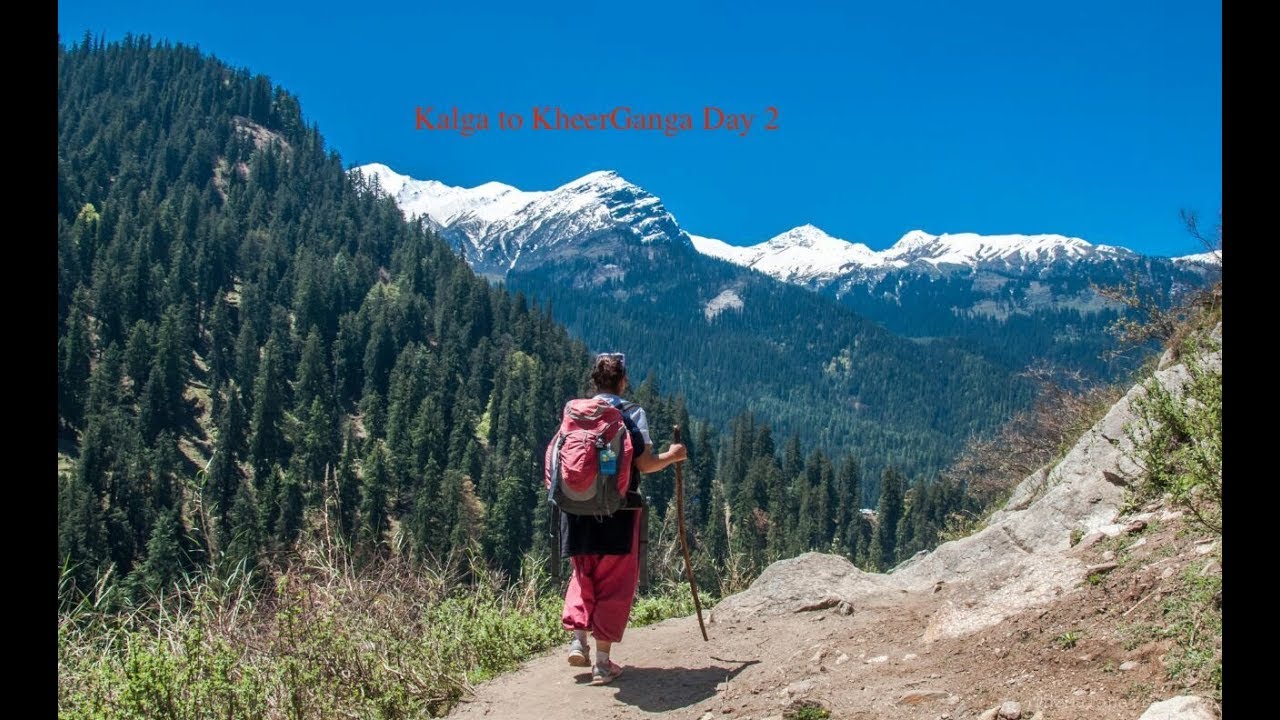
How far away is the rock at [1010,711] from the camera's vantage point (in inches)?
168

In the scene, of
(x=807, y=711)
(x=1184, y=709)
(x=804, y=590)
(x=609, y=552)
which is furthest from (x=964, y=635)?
Result: (x=804, y=590)

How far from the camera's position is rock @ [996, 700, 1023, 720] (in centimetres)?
A: 427

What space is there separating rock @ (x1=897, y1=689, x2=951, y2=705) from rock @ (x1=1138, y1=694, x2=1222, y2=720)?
1280 millimetres

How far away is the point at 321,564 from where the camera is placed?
24.6 feet

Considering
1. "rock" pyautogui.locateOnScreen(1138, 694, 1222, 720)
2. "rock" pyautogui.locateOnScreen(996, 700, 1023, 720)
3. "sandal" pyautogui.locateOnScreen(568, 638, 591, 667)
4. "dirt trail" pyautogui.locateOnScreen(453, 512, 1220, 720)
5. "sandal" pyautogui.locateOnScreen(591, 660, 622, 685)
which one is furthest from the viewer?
"sandal" pyautogui.locateOnScreen(568, 638, 591, 667)

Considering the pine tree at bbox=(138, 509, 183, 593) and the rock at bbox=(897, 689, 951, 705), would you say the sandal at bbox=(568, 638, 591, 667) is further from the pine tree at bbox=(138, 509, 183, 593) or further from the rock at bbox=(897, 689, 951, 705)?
the pine tree at bbox=(138, 509, 183, 593)

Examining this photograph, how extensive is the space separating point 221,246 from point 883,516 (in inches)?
3966

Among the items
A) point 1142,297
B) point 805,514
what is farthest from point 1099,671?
point 805,514

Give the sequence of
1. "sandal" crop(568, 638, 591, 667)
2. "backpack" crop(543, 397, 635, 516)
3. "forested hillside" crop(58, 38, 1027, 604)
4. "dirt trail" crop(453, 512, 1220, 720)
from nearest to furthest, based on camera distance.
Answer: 1. "dirt trail" crop(453, 512, 1220, 720)
2. "backpack" crop(543, 397, 635, 516)
3. "sandal" crop(568, 638, 591, 667)
4. "forested hillside" crop(58, 38, 1027, 604)

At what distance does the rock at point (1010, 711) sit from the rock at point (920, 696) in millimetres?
519

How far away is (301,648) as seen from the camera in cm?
637

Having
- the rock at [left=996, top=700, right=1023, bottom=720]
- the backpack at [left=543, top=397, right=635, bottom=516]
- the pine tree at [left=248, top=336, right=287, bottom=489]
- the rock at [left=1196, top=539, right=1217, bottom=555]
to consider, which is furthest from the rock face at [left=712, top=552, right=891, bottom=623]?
the pine tree at [left=248, top=336, right=287, bottom=489]

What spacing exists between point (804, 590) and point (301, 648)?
413 cm
